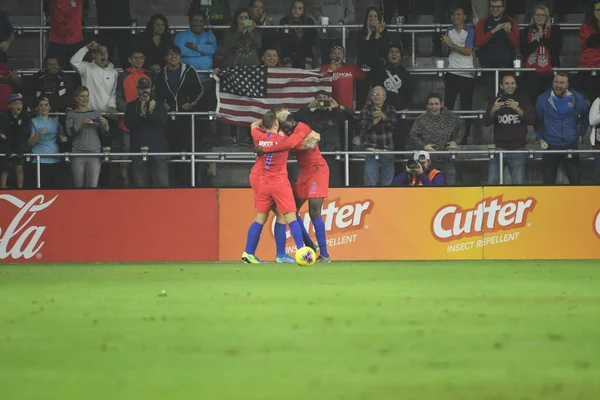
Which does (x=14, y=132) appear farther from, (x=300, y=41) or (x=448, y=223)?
(x=448, y=223)

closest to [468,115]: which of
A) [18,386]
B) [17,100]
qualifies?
[17,100]

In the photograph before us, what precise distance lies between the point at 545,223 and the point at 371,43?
480cm

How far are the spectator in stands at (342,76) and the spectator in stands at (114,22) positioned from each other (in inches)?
170

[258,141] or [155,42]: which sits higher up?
[155,42]

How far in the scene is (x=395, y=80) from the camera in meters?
21.8

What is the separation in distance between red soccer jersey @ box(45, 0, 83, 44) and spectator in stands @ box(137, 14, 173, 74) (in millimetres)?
1414

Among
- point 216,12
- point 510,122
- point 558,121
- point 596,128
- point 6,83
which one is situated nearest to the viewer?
point 510,122

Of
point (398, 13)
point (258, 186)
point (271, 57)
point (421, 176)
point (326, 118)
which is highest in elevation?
point (398, 13)

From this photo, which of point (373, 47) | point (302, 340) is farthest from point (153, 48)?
point (302, 340)

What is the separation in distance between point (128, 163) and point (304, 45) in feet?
13.4

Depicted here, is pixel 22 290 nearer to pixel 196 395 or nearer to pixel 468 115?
pixel 196 395

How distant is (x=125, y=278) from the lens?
45.7 ft

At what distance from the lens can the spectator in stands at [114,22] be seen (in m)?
Answer: 23.4

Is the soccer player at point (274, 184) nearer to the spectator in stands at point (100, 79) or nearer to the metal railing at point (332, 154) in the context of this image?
the metal railing at point (332, 154)
